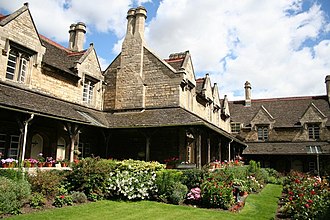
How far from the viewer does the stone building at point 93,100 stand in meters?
14.3

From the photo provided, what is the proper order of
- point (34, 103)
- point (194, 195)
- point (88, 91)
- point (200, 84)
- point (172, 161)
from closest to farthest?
point (194, 195) < point (34, 103) < point (172, 161) < point (88, 91) < point (200, 84)

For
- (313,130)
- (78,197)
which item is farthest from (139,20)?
(313,130)

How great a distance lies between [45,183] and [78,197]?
59.3 inches

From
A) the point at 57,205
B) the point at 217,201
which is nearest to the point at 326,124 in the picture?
the point at 217,201

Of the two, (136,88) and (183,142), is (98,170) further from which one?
(136,88)

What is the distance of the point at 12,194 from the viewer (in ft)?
31.1

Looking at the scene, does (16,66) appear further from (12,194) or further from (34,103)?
(12,194)

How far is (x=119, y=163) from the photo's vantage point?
14.4 m

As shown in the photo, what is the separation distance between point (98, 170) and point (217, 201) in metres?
5.44

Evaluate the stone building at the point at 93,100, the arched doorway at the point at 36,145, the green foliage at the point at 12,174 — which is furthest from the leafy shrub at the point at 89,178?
the arched doorway at the point at 36,145

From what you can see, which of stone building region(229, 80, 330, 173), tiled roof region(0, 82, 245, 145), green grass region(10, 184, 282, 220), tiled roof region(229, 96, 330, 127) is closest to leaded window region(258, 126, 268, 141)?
stone building region(229, 80, 330, 173)

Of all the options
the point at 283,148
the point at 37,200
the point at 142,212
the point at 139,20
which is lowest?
the point at 142,212

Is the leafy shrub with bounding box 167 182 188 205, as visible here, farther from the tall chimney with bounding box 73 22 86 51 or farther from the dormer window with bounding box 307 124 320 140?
the dormer window with bounding box 307 124 320 140

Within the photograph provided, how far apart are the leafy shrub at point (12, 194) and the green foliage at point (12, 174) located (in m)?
0.33
